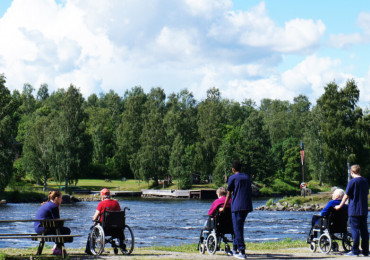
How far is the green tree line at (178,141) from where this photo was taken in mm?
63500

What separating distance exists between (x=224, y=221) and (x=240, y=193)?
1418 millimetres

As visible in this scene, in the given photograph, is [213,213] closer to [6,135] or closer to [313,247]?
[313,247]

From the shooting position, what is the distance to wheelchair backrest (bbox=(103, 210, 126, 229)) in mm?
12750

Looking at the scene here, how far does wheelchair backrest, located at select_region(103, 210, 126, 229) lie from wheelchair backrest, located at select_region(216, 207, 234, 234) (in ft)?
7.36

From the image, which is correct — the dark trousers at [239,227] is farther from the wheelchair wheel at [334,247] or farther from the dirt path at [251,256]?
the wheelchair wheel at [334,247]

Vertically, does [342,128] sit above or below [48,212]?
above

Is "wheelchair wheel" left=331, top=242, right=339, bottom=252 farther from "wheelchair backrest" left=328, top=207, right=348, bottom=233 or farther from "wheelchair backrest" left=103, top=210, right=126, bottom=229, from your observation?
"wheelchair backrest" left=103, top=210, right=126, bottom=229

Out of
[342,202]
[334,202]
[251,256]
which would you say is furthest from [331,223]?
[251,256]

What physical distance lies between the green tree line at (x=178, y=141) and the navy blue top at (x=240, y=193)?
49.9 metres

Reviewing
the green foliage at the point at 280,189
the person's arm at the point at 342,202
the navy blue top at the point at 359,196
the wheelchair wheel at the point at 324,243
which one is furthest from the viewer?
the green foliage at the point at 280,189

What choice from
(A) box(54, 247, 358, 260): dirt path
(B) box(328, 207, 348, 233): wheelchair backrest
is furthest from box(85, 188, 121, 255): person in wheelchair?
(B) box(328, 207, 348, 233): wheelchair backrest

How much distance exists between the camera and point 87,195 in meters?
75.9

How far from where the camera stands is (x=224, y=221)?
12.8m

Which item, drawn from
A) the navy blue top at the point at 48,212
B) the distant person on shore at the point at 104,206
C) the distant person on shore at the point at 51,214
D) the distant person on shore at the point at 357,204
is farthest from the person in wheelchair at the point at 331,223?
the navy blue top at the point at 48,212
